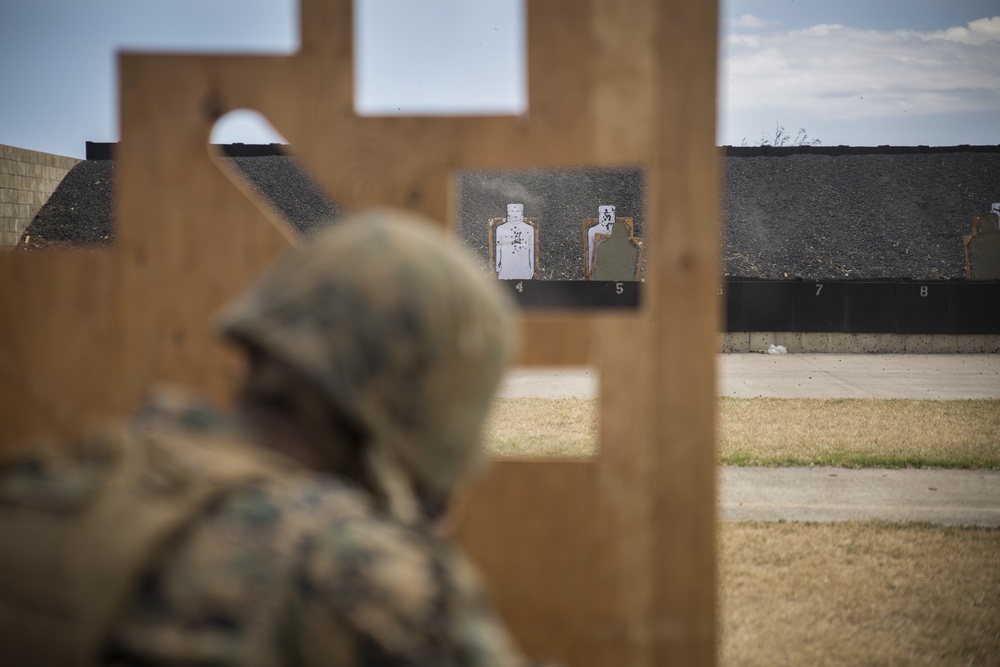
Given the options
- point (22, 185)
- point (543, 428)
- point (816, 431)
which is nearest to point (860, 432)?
point (816, 431)

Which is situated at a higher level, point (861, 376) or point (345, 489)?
point (345, 489)

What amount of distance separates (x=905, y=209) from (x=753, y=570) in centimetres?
2271

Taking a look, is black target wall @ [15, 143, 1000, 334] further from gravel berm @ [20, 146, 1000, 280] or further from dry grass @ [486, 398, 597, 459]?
dry grass @ [486, 398, 597, 459]

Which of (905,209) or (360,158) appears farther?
(905,209)

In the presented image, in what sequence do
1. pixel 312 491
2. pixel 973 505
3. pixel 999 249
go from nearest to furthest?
pixel 312 491 → pixel 973 505 → pixel 999 249

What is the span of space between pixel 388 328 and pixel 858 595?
4201 millimetres

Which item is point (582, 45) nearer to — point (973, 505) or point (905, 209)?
point (973, 505)

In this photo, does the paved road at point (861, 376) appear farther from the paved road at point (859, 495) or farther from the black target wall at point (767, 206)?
the paved road at point (859, 495)

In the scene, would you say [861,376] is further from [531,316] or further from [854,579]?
[531,316]

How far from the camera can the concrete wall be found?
23.2 m

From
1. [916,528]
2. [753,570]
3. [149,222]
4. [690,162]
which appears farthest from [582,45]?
[916,528]

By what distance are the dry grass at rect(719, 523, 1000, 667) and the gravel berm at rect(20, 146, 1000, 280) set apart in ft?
61.1

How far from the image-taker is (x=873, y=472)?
7.59 meters

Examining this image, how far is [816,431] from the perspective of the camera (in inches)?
369
